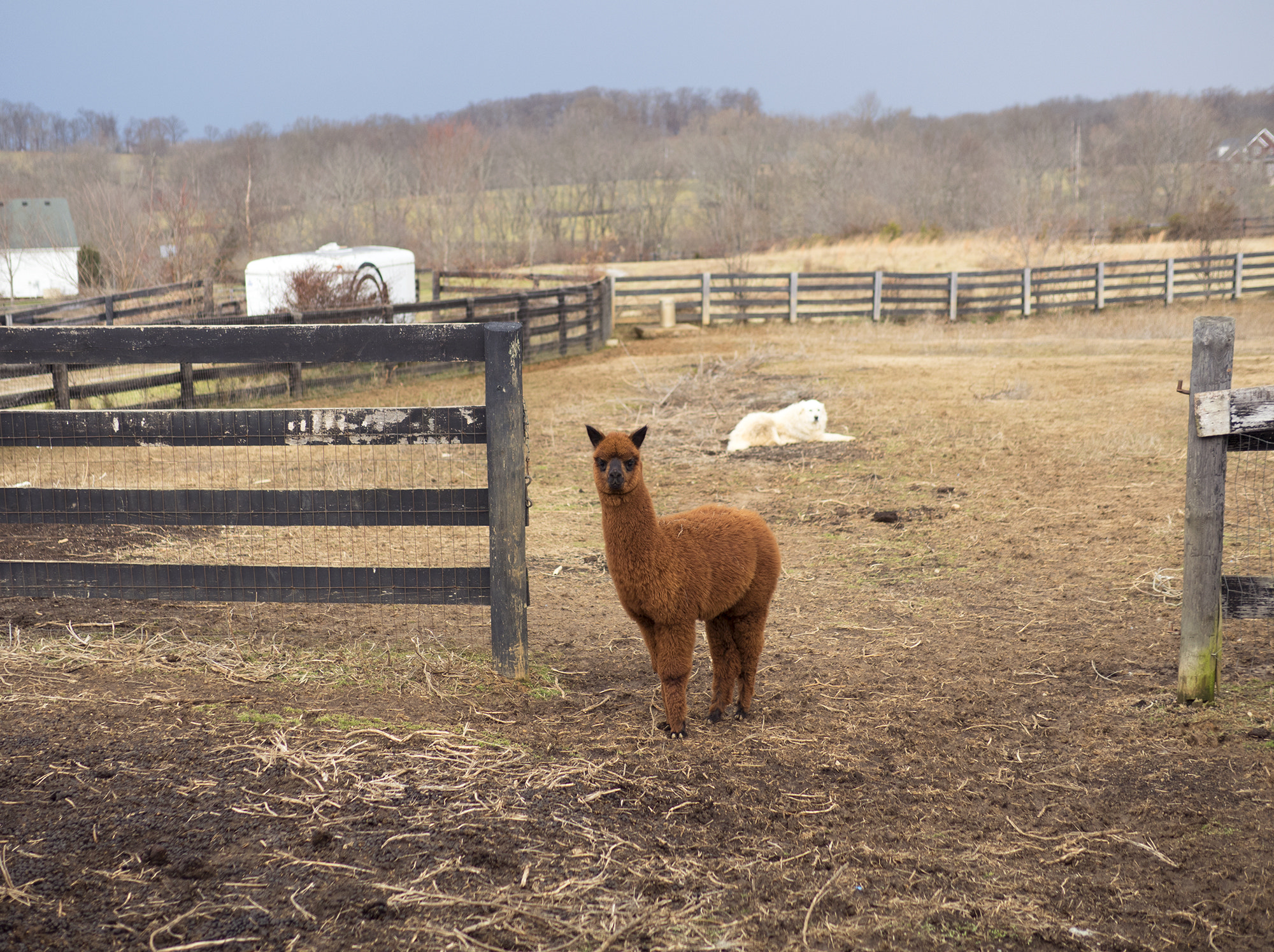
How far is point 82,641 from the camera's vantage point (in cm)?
481

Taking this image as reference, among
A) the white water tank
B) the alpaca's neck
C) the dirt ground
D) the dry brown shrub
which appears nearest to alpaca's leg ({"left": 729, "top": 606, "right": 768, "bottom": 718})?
the dirt ground

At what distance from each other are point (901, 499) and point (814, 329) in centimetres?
1620

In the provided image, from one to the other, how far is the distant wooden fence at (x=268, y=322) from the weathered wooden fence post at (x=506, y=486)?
13.1 ft

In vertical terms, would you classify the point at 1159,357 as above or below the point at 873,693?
above

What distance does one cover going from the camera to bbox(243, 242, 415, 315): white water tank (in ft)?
71.1

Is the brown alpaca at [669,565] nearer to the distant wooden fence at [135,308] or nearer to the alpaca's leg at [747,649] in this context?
the alpaca's leg at [747,649]

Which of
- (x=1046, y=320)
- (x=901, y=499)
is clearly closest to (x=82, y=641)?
(x=901, y=499)

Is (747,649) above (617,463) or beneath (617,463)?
beneath

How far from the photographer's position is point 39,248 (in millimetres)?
43438

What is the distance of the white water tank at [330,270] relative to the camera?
21656 mm

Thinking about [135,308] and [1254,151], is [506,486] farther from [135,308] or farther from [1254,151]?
[1254,151]

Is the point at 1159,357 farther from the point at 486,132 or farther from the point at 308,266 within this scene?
the point at 486,132

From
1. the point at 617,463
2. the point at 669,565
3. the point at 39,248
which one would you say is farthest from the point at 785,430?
the point at 39,248

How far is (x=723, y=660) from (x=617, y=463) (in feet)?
3.91
